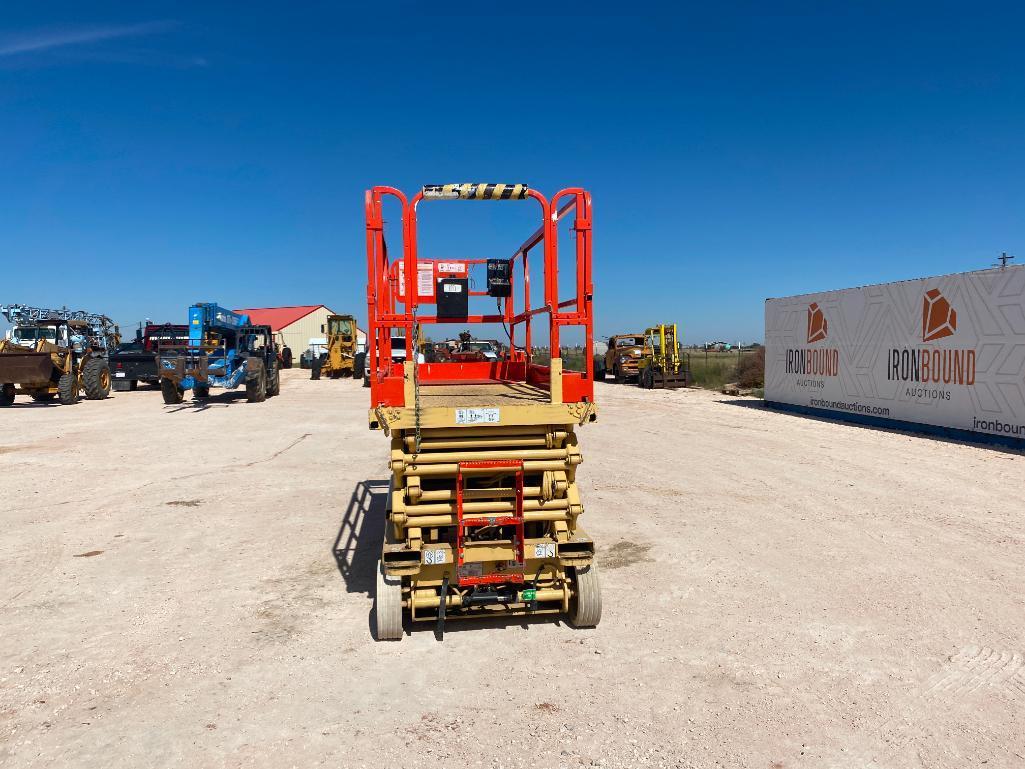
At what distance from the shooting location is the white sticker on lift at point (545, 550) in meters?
4.49

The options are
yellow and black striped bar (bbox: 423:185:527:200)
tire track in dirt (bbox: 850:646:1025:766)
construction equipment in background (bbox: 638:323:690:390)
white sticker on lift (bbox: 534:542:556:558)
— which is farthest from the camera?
construction equipment in background (bbox: 638:323:690:390)

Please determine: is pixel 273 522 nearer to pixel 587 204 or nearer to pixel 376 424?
pixel 376 424

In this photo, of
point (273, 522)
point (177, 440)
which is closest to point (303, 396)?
point (177, 440)

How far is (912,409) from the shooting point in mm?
14336

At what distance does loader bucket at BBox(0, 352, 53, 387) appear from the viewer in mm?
18500

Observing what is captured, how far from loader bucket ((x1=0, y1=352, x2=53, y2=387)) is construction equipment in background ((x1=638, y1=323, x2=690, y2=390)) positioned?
67.9ft

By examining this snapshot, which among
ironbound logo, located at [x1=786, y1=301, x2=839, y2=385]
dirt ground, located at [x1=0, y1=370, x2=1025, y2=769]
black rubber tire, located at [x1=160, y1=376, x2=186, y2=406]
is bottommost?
dirt ground, located at [x1=0, y1=370, x2=1025, y2=769]

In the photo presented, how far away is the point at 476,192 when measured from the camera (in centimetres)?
489

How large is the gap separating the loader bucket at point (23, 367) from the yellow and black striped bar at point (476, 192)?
18619 mm

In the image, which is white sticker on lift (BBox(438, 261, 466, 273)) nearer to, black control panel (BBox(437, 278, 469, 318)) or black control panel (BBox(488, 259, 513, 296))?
black control panel (BBox(488, 259, 513, 296))

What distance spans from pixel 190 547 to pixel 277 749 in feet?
12.4

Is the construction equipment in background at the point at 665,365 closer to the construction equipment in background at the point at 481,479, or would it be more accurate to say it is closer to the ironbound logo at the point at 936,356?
the ironbound logo at the point at 936,356

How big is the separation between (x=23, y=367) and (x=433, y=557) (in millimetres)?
19467

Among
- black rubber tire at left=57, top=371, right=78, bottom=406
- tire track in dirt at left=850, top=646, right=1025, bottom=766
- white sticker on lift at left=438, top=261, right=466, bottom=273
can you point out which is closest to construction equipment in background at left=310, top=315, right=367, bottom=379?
black rubber tire at left=57, top=371, right=78, bottom=406
